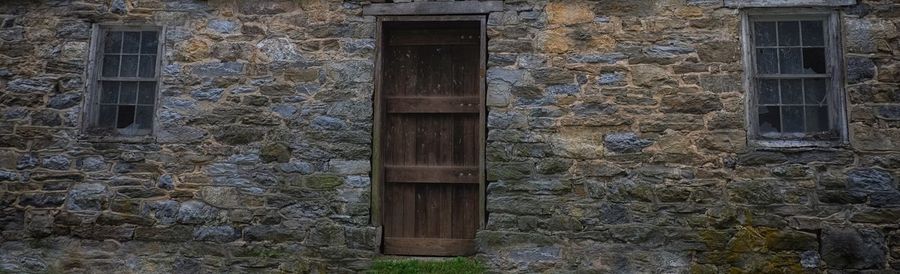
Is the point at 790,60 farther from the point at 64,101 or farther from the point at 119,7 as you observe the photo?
the point at 64,101

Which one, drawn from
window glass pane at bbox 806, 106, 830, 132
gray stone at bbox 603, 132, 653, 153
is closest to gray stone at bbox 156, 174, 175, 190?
gray stone at bbox 603, 132, 653, 153

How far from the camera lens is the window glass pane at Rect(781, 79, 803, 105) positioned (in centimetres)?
500

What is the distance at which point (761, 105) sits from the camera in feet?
16.4

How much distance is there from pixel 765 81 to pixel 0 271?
645 cm

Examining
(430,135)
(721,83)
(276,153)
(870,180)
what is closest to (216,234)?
(276,153)

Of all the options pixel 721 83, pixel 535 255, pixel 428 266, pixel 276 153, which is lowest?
pixel 428 266

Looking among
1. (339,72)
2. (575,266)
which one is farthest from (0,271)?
(575,266)

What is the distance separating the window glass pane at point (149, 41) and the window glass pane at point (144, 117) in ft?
1.69

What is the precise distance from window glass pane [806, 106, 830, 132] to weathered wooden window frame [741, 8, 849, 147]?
39mm

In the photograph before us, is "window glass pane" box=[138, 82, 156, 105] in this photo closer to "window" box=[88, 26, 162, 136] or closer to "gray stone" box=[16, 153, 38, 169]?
"window" box=[88, 26, 162, 136]

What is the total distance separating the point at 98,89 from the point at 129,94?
0.27 meters

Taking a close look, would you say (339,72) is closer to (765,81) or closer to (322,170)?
(322,170)

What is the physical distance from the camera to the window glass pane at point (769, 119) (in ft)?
16.4

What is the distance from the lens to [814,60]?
198 inches
